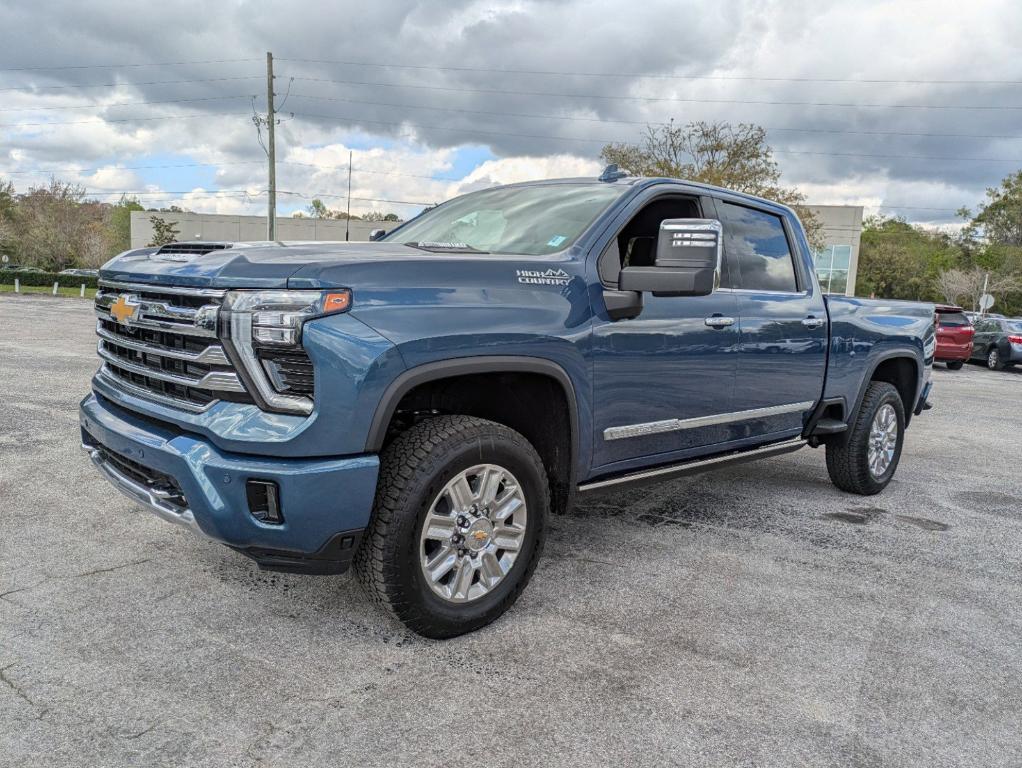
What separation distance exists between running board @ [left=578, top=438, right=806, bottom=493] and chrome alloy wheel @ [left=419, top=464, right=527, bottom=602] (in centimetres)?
54

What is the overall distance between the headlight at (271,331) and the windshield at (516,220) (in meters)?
0.96

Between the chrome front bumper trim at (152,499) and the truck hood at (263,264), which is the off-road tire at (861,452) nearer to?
the truck hood at (263,264)

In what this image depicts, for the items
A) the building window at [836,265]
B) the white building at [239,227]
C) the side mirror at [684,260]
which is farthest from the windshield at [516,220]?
the white building at [239,227]

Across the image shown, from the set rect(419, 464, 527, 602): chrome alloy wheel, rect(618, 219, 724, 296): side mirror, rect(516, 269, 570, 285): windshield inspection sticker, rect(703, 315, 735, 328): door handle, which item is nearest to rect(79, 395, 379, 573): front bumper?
rect(419, 464, 527, 602): chrome alloy wheel

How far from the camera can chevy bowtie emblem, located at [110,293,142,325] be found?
3.15m

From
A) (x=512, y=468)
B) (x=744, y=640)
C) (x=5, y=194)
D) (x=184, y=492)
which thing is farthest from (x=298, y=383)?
(x=5, y=194)

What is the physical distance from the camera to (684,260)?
3330 mm

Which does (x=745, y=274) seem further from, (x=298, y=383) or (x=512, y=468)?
(x=298, y=383)

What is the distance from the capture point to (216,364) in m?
2.78

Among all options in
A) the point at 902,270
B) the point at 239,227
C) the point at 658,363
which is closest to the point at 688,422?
the point at 658,363

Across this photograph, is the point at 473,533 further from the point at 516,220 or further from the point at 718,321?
the point at 718,321

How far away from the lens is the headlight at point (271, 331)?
2674 millimetres

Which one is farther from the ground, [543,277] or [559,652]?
[543,277]

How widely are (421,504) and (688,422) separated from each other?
5.58ft
